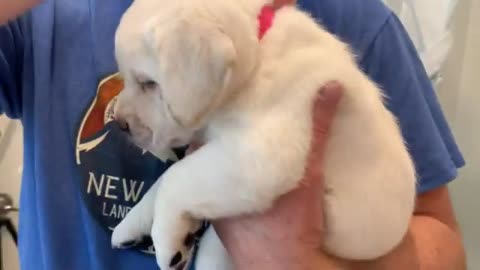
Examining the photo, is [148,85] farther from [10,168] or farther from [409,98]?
[10,168]

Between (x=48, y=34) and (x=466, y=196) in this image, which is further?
(x=466, y=196)

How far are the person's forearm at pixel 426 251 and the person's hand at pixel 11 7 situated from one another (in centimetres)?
56

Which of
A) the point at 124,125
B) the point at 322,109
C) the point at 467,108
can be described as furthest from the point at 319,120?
the point at 467,108

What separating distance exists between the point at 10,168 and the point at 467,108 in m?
1.30

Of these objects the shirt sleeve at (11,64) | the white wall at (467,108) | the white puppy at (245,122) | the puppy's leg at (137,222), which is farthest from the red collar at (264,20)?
the white wall at (467,108)

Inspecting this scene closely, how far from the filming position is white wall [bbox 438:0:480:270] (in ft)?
5.97

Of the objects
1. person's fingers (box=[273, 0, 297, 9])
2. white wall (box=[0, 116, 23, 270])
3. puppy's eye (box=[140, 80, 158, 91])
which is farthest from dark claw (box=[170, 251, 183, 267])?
white wall (box=[0, 116, 23, 270])

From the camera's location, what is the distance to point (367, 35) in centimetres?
113

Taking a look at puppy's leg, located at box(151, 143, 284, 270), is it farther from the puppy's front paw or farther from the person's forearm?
the person's forearm

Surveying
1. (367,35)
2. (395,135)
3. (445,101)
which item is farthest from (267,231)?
(445,101)

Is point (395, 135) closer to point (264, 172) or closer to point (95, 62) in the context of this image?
point (264, 172)

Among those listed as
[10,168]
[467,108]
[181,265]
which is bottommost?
[10,168]

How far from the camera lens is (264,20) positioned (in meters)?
0.96

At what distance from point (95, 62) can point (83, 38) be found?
0.04 metres
